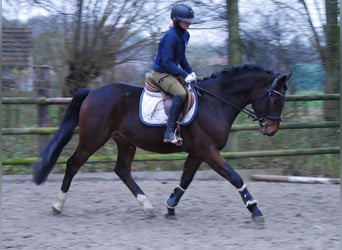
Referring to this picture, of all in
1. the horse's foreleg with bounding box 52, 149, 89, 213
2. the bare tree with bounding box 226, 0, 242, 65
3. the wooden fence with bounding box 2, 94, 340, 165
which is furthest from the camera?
the bare tree with bounding box 226, 0, 242, 65

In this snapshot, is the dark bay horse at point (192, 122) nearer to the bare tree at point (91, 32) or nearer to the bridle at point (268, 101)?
the bridle at point (268, 101)

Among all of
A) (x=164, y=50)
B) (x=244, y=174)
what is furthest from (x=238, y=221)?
(x=244, y=174)

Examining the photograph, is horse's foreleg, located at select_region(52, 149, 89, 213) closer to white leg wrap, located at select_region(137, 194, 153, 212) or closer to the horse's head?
white leg wrap, located at select_region(137, 194, 153, 212)

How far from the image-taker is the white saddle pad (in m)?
6.03

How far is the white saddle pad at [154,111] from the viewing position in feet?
19.8

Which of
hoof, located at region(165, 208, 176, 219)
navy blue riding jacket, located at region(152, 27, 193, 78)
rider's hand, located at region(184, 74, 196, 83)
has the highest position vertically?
navy blue riding jacket, located at region(152, 27, 193, 78)

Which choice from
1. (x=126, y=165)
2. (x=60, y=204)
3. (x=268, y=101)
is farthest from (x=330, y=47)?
(x=60, y=204)

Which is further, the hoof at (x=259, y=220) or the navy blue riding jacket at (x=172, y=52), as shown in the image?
the navy blue riding jacket at (x=172, y=52)

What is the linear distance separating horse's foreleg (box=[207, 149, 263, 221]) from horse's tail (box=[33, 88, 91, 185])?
1907mm

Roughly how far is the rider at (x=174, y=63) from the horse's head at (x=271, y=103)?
87 cm

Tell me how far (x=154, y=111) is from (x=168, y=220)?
132 centimetres

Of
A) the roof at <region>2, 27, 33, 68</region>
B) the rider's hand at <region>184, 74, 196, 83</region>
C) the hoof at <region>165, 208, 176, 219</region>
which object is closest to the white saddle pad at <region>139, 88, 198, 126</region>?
the rider's hand at <region>184, 74, 196, 83</region>

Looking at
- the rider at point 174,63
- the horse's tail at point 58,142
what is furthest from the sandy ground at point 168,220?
the rider at point 174,63

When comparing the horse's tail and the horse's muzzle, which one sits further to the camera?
the horse's tail
